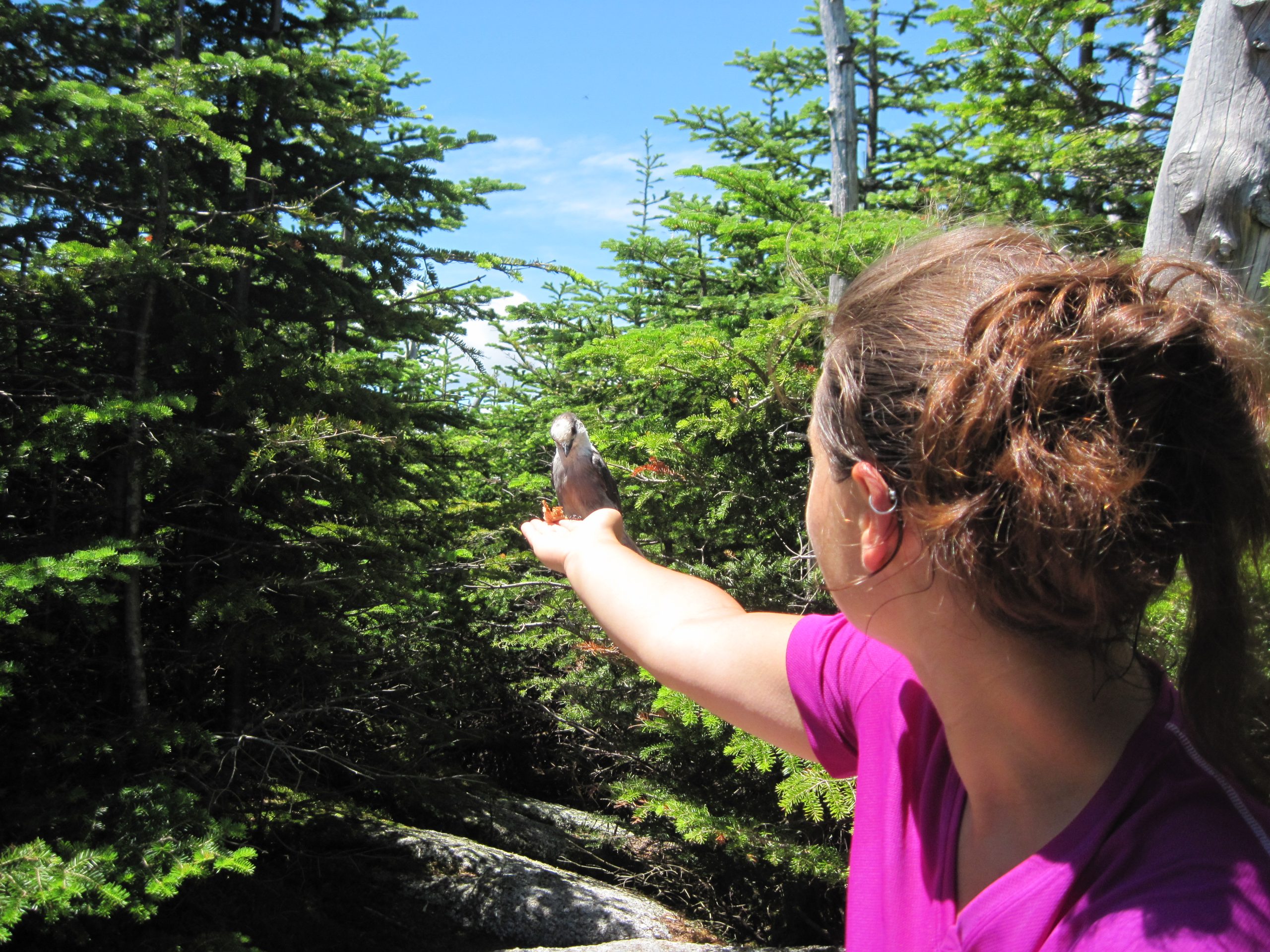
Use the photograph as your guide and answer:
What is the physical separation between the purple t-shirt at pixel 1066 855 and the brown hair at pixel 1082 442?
14 cm

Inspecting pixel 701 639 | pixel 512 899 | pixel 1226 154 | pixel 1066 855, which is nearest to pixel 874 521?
pixel 1066 855

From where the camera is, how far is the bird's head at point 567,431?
3.95 metres

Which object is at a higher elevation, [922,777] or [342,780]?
[922,777]

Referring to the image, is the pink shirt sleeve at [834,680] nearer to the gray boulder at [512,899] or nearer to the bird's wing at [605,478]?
the bird's wing at [605,478]

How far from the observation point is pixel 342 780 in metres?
6.91

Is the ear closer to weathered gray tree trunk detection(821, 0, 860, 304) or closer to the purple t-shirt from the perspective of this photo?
the purple t-shirt

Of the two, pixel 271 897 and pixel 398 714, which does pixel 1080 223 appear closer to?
pixel 398 714

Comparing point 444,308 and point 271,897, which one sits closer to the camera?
point 271,897

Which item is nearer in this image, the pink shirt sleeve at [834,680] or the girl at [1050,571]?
the girl at [1050,571]

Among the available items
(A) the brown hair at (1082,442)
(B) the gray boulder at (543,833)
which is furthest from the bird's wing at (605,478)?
(B) the gray boulder at (543,833)

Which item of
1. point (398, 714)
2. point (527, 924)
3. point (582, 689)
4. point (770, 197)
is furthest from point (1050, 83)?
point (527, 924)

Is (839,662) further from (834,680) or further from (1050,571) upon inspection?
(1050,571)

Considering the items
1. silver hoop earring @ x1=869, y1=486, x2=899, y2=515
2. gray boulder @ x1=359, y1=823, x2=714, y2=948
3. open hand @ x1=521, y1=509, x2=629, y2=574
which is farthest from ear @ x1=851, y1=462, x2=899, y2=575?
gray boulder @ x1=359, y1=823, x2=714, y2=948

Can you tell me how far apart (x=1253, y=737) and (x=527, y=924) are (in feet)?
19.3
